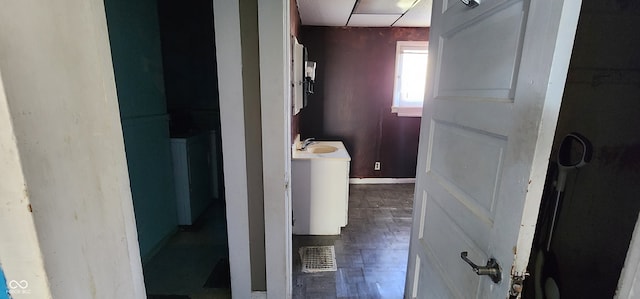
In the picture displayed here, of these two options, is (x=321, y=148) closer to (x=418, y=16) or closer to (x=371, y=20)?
(x=371, y=20)

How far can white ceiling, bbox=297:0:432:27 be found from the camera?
2.59 meters

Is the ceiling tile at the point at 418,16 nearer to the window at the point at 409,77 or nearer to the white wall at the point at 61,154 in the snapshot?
the window at the point at 409,77

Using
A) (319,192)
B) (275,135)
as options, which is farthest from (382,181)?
(275,135)

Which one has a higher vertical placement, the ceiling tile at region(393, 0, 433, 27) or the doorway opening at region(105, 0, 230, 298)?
the ceiling tile at region(393, 0, 433, 27)

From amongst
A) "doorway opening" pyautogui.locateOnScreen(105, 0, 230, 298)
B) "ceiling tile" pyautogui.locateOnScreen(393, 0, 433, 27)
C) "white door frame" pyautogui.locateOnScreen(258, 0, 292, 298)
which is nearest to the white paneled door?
"white door frame" pyautogui.locateOnScreen(258, 0, 292, 298)

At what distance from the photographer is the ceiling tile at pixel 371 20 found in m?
3.05

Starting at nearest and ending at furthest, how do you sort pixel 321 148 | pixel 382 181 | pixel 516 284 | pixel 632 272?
pixel 632 272, pixel 516 284, pixel 321 148, pixel 382 181

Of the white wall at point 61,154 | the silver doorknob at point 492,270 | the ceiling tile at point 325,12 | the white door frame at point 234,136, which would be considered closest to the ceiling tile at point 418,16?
the ceiling tile at point 325,12

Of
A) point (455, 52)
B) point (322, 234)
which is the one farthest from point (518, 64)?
point (322, 234)

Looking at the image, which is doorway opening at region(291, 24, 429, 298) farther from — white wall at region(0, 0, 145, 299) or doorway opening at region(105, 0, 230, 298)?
white wall at region(0, 0, 145, 299)

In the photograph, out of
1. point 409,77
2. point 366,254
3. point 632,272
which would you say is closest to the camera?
point 632,272

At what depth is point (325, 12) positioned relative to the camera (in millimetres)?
2916

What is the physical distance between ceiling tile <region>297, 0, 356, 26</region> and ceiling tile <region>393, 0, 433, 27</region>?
67 centimetres
